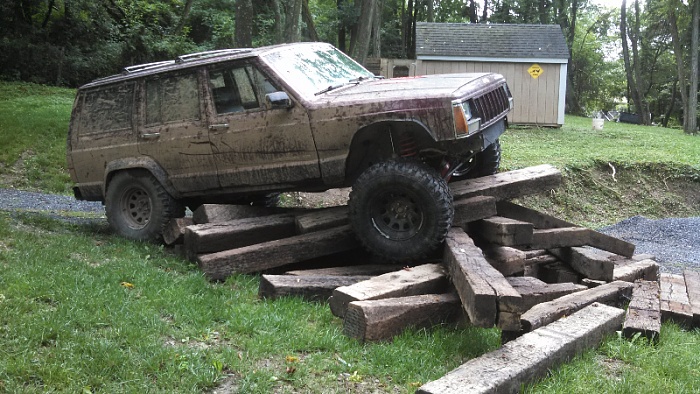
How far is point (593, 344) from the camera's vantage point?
4.92 metres

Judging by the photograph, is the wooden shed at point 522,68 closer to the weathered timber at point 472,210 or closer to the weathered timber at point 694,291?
the weathered timber at point 694,291

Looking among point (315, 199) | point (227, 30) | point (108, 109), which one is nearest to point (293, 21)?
point (315, 199)

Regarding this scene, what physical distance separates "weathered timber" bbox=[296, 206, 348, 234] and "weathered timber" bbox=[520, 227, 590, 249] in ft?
6.50

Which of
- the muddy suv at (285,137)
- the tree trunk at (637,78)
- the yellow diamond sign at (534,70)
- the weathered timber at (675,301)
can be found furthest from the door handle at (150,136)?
the tree trunk at (637,78)

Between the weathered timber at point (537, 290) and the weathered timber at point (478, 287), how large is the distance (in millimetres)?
548

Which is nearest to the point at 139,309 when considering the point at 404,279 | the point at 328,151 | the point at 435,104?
the point at 404,279

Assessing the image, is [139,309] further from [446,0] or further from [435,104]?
[446,0]

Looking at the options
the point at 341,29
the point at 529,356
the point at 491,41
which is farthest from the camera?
the point at 341,29

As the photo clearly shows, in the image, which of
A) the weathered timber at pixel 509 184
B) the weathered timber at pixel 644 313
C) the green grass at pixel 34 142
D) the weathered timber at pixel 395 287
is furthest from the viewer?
the green grass at pixel 34 142

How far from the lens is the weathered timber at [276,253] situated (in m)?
6.71

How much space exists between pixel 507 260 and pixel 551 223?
166 cm

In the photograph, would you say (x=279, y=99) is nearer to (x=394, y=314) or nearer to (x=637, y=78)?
(x=394, y=314)

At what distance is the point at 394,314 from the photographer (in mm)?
5133

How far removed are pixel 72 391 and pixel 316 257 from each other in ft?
11.1
